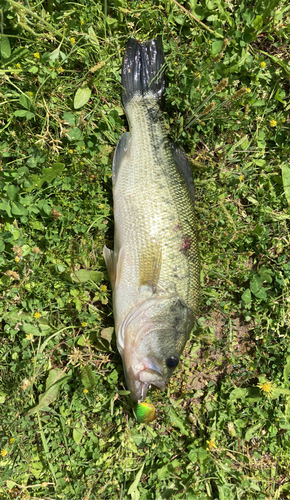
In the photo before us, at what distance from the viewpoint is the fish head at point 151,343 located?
98.0 inches

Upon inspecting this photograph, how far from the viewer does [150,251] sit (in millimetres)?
2580

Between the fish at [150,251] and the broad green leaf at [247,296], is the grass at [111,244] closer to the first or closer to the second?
the broad green leaf at [247,296]

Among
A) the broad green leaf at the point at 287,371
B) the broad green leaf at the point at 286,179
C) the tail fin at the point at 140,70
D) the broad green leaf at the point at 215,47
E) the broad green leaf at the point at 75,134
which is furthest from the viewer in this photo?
the broad green leaf at the point at 286,179

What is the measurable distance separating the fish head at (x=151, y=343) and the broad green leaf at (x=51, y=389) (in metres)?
0.64

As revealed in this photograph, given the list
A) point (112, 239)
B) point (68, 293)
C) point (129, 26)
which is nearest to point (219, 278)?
point (112, 239)


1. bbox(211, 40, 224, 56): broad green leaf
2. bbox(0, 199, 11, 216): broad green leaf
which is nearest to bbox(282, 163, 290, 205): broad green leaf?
bbox(211, 40, 224, 56): broad green leaf

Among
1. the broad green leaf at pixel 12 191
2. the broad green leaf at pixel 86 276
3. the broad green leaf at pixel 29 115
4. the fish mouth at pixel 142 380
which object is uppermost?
the broad green leaf at pixel 29 115

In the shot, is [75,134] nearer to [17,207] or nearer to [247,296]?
[17,207]

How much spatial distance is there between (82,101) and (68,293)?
1.71 meters

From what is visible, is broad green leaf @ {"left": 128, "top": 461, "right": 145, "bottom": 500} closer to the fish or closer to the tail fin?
the fish

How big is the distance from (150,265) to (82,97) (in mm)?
1636

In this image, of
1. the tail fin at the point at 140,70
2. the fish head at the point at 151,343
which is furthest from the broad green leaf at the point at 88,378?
the tail fin at the point at 140,70

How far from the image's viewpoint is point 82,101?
2.87 metres

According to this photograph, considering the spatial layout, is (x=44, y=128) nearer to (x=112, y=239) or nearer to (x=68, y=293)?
(x=112, y=239)
